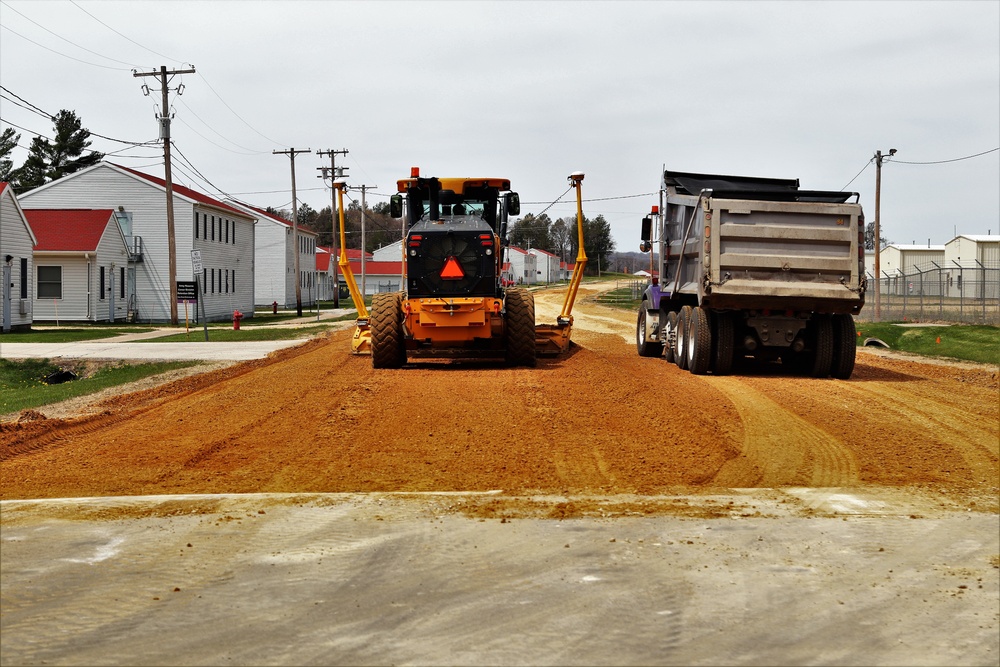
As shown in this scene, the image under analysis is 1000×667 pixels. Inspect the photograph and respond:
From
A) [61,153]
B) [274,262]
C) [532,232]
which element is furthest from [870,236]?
[532,232]

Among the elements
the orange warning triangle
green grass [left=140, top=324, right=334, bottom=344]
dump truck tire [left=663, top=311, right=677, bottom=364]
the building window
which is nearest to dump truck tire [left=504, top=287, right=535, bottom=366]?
the orange warning triangle

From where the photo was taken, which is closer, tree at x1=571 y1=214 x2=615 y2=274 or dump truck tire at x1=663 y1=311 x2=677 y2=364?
dump truck tire at x1=663 y1=311 x2=677 y2=364

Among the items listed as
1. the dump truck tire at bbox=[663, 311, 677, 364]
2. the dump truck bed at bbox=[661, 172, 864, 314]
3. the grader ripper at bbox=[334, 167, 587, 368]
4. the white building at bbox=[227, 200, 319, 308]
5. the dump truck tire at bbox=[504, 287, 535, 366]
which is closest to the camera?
the dump truck bed at bbox=[661, 172, 864, 314]

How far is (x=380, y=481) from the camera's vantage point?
8.82 metres

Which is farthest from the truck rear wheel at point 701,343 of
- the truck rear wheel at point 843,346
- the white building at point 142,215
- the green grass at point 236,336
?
the white building at point 142,215

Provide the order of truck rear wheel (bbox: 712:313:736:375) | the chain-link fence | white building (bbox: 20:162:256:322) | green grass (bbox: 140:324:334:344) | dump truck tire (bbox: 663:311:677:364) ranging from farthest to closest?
white building (bbox: 20:162:256:322), the chain-link fence, green grass (bbox: 140:324:334:344), dump truck tire (bbox: 663:311:677:364), truck rear wheel (bbox: 712:313:736:375)

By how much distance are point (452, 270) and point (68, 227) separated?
32.0 metres

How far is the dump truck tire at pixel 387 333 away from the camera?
711 inches

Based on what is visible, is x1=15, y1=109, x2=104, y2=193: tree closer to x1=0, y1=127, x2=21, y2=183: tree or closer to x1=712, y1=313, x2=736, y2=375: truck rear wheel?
x1=0, y1=127, x2=21, y2=183: tree

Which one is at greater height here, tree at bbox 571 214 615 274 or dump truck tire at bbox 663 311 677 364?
tree at bbox 571 214 615 274

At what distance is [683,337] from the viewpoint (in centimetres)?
1861

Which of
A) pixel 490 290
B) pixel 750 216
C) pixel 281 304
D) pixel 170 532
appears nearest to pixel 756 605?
pixel 170 532

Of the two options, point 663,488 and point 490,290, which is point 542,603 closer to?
point 663,488

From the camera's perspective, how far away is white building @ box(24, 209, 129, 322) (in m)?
42.6
